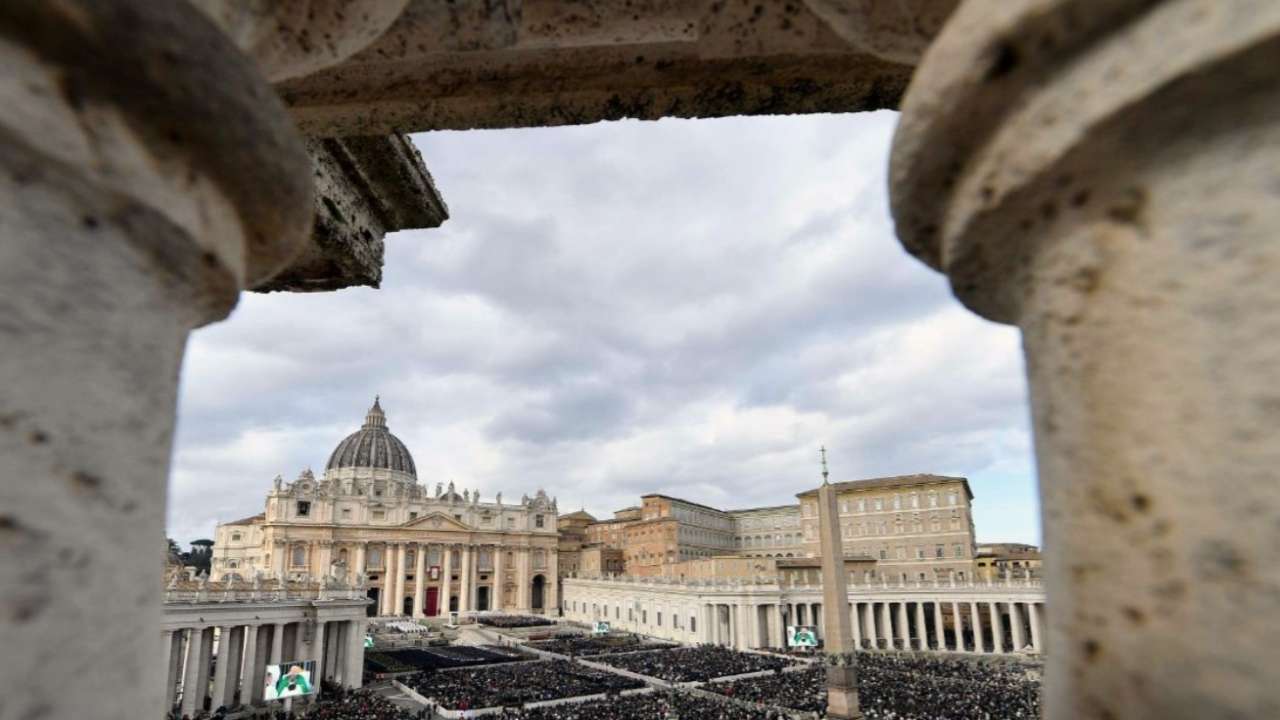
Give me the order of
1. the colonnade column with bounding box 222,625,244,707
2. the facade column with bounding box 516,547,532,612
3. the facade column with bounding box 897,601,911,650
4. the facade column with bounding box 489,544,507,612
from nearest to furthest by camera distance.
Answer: the colonnade column with bounding box 222,625,244,707 < the facade column with bounding box 897,601,911,650 < the facade column with bounding box 489,544,507,612 < the facade column with bounding box 516,547,532,612

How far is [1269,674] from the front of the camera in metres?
0.77

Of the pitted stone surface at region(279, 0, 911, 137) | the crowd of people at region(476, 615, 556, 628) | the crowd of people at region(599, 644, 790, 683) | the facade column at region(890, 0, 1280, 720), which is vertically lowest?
the crowd of people at region(476, 615, 556, 628)

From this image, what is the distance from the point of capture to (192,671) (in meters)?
23.2

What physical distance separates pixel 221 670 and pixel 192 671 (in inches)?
48.2

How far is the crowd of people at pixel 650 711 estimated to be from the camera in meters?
20.4

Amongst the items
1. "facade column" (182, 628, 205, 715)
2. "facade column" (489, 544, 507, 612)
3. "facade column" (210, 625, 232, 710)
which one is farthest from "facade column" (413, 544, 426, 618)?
"facade column" (182, 628, 205, 715)

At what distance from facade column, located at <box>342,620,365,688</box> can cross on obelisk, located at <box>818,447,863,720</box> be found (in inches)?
786

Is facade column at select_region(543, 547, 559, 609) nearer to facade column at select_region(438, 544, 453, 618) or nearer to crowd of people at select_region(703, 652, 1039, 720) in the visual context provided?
facade column at select_region(438, 544, 453, 618)

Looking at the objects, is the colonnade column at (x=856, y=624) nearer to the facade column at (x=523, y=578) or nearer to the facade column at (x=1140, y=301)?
the facade column at (x=523, y=578)

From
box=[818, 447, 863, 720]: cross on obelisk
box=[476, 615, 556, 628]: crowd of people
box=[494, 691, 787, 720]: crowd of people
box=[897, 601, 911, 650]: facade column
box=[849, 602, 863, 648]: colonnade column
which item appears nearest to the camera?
box=[494, 691, 787, 720]: crowd of people

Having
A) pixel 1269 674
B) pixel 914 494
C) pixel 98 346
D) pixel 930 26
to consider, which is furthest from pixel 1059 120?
pixel 914 494

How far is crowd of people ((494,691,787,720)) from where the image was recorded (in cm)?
2044

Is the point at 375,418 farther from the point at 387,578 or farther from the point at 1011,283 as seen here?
the point at 1011,283

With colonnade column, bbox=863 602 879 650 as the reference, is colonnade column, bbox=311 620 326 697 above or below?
above
